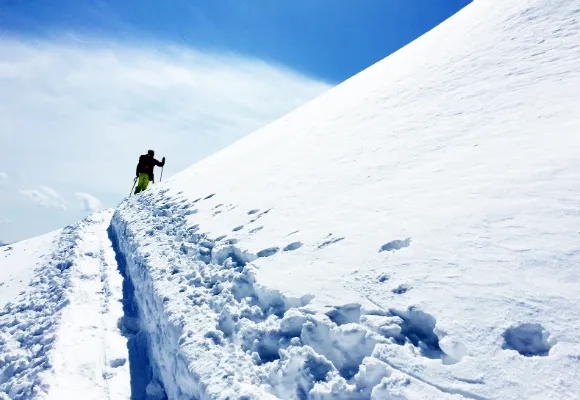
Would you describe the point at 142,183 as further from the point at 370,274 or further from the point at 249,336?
the point at 370,274

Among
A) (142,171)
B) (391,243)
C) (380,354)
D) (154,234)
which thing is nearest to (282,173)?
(154,234)

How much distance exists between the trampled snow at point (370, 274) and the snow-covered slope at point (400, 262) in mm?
19

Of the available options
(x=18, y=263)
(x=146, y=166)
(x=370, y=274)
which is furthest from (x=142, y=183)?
(x=370, y=274)

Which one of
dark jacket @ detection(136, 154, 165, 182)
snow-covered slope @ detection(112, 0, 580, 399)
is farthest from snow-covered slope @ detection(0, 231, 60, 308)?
dark jacket @ detection(136, 154, 165, 182)

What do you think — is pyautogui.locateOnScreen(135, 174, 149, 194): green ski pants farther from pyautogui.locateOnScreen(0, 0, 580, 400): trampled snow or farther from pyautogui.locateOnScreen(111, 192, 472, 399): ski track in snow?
pyautogui.locateOnScreen(111, 192, 472, 399): ski track in snow

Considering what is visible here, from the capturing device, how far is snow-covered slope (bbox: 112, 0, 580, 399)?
2.86 m

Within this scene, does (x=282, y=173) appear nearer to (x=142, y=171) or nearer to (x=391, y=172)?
(x=391, y=172)

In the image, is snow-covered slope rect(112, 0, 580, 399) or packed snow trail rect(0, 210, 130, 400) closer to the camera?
snow-covered slope rect(112, 0, 580, 399)

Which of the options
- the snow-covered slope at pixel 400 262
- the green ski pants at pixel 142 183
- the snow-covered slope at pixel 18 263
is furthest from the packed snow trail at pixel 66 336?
the green ski pants at pixel 142 183

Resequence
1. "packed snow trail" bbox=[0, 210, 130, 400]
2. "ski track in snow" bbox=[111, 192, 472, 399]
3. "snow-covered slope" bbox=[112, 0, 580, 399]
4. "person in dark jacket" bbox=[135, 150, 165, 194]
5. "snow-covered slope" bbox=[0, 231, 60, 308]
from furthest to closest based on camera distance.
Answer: "person in dark jacket" bbox=[135, 150, 165, 194] < "snow-covered slope" bbox=[0, 231, 60, 308] < "packed snow trail" bbox=[0, 210, 130, 400] < "ski track in snow" bbox=[111, 192, 472, 399] < "snow-covered slope" bbox=[112, 0, 580, 399]

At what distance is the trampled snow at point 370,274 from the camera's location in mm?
2922

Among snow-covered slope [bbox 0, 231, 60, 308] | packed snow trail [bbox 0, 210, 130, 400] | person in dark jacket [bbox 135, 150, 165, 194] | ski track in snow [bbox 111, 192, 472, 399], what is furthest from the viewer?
person in dark jacket [bbox 135, 150, 165, 194]

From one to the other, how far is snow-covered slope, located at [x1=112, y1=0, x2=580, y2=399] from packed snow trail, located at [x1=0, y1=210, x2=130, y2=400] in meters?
0.53

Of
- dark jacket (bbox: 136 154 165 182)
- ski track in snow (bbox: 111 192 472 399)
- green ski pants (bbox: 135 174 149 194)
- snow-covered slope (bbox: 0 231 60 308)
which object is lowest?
ski track in snow (bbox: 111 192 472 399)
